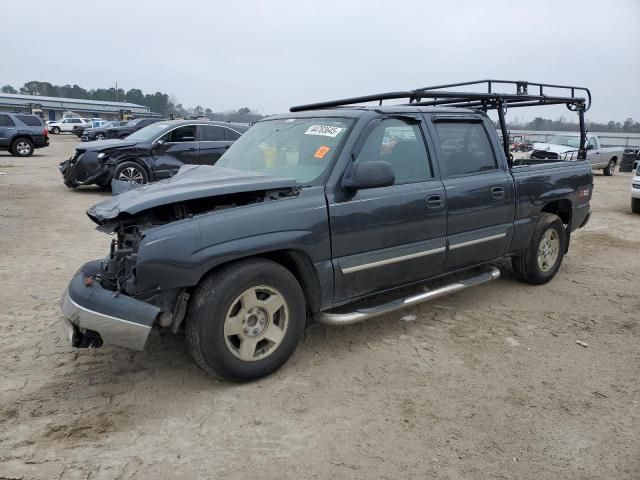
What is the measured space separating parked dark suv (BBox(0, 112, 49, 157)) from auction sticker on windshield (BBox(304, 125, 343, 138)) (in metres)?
20.3

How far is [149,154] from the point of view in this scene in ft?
36.0

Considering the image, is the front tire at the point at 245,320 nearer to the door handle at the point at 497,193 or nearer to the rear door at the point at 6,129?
the door handle at the point at 497,193

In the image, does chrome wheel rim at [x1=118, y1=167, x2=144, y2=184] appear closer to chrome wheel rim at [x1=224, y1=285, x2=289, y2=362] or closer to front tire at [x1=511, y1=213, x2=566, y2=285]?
front tire at [x1=511, y1=213, x2=566, y2=285]

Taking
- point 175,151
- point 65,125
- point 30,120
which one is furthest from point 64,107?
point 175,151

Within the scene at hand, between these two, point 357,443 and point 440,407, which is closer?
point 357,443

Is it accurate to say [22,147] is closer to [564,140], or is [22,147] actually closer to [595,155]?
[564,140]

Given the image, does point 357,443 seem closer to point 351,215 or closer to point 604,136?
point 351,215

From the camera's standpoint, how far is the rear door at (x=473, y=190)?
170 inches

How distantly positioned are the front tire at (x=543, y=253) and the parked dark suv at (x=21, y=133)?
20.9 metres

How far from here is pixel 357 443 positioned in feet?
9.05

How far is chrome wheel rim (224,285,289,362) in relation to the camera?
3205mm

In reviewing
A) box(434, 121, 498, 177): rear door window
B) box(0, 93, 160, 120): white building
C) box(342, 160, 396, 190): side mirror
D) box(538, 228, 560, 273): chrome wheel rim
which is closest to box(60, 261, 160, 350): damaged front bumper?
box(342, 160, 396, 190): side mirror

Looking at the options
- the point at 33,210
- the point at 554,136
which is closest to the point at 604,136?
the point at 554,136

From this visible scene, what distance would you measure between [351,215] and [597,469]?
207 centimetres
